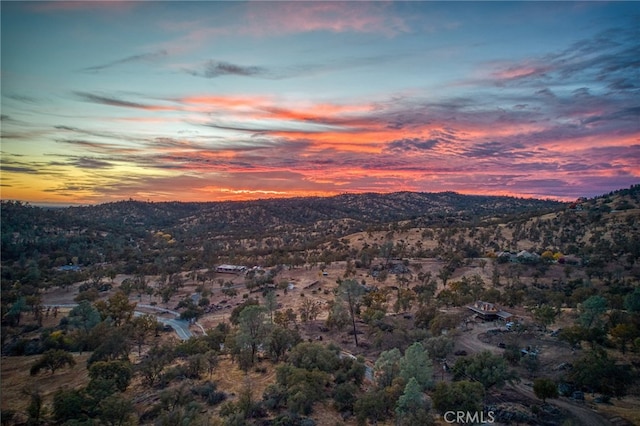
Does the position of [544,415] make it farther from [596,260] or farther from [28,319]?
[28,319]

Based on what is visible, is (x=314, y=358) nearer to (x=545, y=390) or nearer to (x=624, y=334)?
(x=545, y=390)

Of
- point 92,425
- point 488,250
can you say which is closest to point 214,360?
point 92,425

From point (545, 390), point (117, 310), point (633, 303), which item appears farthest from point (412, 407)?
point (117, 310)

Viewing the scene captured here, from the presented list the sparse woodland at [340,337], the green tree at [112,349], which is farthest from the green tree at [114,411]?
the green tree at [112,349]

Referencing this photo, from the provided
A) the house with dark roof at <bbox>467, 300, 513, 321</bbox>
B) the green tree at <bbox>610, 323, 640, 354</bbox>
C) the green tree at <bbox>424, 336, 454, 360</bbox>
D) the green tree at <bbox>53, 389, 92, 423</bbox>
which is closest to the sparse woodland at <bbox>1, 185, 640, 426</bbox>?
the green tree at <bbox>53, 389, 92, 423</bbox>

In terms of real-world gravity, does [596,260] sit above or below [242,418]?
above

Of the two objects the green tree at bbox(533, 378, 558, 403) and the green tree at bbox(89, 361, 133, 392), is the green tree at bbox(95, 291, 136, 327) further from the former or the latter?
the green tree at bbox(533, 378, 558, 403)
